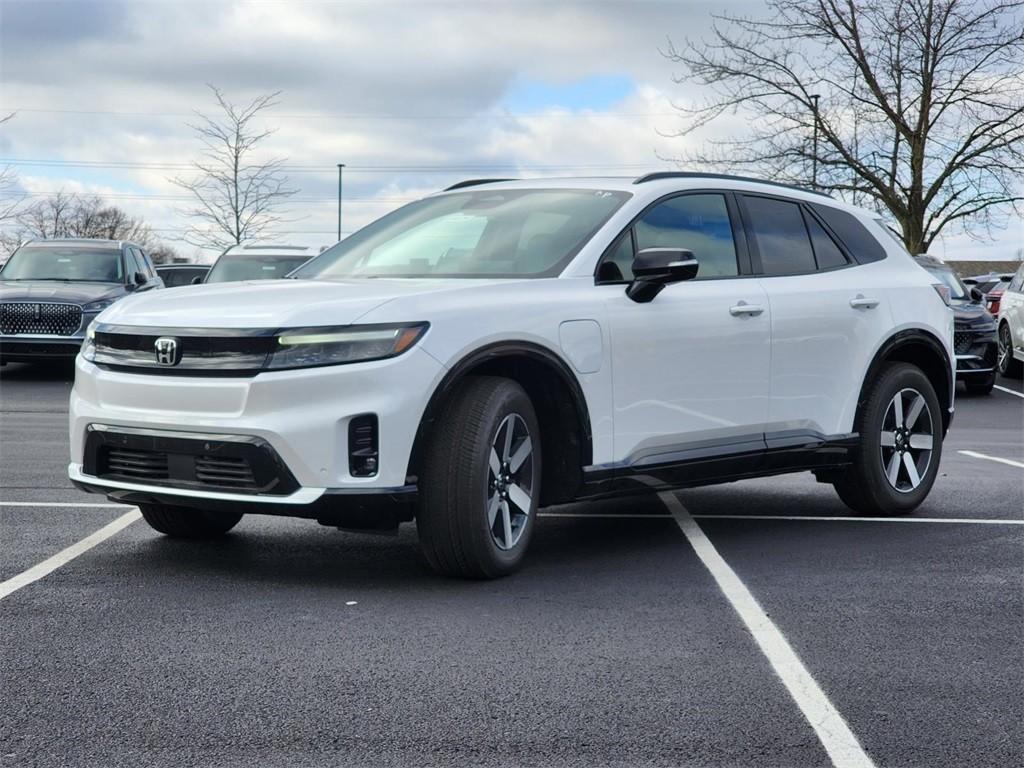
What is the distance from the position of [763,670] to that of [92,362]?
3040mm

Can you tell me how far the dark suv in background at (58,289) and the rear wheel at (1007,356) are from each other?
40.2ft

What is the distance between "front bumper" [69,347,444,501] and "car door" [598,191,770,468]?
113 centimetres

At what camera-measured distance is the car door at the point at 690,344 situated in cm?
616

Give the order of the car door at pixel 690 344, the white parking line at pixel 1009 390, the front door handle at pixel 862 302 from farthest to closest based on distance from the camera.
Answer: the white parking line at pixel 1009 390 < the front door handle at pixel 862 302 < the car door at pixel 690 344

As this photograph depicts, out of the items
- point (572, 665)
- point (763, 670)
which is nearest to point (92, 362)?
point (572, 665)

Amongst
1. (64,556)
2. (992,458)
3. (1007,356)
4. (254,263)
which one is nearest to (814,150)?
(1007,356)

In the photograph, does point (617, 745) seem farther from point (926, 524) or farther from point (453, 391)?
point (926, 524)

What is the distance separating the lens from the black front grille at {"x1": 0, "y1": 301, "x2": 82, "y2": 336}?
17.1 meters

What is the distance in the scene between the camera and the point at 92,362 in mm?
5797

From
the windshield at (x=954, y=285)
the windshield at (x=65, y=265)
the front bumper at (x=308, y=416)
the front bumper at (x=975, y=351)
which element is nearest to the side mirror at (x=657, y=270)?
the front bumper at (x=308, y=416)

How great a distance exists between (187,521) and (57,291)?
11.6 meters

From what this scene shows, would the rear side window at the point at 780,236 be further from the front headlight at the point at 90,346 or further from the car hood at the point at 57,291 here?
the car hood at the point at 57,291

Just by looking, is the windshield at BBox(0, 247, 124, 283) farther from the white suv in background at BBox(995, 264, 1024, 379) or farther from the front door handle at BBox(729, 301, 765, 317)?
the front door handle at BBox(729, 301, 765, 317)

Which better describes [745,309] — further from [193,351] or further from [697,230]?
[193,351]
